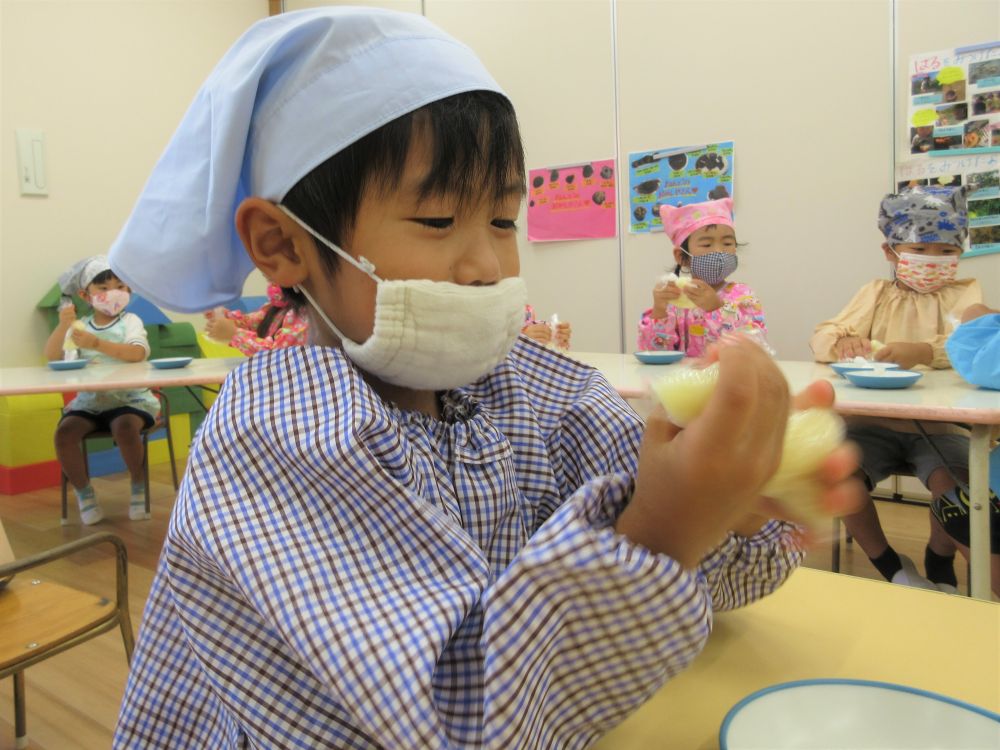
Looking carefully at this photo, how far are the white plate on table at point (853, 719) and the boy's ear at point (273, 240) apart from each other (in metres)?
0.51

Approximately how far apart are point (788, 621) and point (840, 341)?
8.02 ft

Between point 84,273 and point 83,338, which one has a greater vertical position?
point 84,273

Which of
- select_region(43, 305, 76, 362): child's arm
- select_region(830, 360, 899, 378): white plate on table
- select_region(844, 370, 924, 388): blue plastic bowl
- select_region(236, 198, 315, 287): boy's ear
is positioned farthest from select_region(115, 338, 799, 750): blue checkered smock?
select_region(43, 305, 76, 362): child's arm

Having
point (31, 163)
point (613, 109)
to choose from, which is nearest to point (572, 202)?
point (613, 109)

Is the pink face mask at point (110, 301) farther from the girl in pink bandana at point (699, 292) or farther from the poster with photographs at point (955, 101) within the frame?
Answer: the poster with photographs at point (955, 101)

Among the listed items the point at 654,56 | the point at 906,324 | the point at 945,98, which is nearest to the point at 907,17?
the point at 945,98

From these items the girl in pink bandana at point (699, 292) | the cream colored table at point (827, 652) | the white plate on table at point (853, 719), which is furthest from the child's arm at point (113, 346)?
the white plate on table at point (853, 719)

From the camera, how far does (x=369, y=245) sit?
25.5 inches

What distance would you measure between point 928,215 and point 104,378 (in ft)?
10.5

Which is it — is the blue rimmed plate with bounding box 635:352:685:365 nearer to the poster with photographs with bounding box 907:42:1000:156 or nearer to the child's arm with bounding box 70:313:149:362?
the poster with photographs with bounding box 907:42:1000:156

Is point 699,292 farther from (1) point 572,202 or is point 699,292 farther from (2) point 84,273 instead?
(2) point 84,273

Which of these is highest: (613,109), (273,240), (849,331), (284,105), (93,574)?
(613,109)

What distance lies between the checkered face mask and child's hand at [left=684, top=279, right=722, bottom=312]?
174mm

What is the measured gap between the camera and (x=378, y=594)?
48 cm
